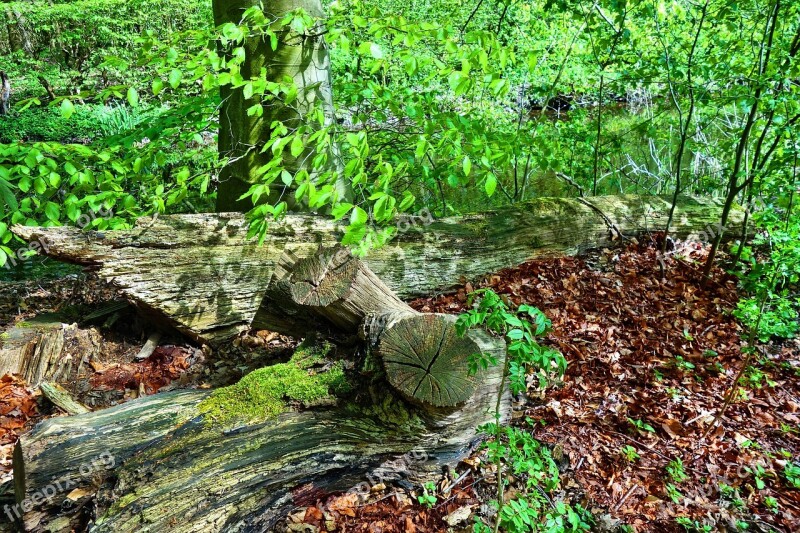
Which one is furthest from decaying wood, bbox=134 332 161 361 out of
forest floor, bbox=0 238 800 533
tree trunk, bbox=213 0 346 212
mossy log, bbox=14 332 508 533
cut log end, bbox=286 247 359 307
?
cut log end, bbox=286 247 359 307

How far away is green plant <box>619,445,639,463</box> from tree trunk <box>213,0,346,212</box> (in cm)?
286

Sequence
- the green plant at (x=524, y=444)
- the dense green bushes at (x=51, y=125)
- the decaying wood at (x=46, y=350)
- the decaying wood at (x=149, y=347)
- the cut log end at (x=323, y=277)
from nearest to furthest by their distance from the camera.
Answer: the green plant at (x=524, y=444) < the cut log end at (x=323, y=277) < the decaying wood at (x=46, y=350) < the decaying wood at (x=149, y=347) < the dense green bushes at (x=51, y=125)

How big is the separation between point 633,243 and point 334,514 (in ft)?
13.7

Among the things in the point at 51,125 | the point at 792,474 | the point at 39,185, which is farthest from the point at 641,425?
the point at 51,125

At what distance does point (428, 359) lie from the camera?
8.63ft

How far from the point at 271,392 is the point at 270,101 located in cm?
253

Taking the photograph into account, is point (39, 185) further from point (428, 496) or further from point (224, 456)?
point (428, 496)

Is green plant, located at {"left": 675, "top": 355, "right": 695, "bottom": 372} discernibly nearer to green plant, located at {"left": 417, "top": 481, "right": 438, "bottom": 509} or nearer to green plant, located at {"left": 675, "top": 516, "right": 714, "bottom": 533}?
green plant, located at {"left": 675, "top": 516, "right": 714, "bottom": 533}

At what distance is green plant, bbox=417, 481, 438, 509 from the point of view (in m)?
2.65

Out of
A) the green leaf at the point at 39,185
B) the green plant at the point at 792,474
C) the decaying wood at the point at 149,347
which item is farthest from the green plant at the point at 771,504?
the green leaf at the point at 39,185

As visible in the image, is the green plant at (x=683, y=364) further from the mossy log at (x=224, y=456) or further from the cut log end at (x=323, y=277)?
the cut log end at (x=323, y=277)

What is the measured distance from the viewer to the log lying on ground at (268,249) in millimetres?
3738

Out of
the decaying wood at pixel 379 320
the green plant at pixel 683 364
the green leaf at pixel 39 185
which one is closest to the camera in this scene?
the decaying wood at pixel 379 320

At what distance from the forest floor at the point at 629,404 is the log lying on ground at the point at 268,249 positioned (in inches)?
8.9
